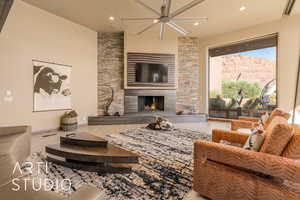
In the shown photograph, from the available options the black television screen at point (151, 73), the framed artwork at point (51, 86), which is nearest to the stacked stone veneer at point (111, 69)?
the black television screen at point (151, 73)

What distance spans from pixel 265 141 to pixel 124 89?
472 centimetres

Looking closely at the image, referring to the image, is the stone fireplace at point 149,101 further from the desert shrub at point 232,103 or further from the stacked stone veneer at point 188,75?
the desert shrub at point 232,103

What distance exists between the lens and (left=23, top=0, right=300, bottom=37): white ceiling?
3613 millimetres

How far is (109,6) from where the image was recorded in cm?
377

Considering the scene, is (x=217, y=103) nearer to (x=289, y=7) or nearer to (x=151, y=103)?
(x=151, y=103)

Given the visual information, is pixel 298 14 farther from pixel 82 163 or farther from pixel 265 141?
pixel 82 163

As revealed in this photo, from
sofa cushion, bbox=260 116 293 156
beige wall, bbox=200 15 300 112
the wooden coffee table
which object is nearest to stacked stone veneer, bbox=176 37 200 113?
beige wall, bbox=200 15 300 112

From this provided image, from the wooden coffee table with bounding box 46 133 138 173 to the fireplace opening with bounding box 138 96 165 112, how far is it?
3855 mm

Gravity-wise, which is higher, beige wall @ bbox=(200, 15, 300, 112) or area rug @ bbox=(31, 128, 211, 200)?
beige wall @ bbox=(200, 15, 300, 112)

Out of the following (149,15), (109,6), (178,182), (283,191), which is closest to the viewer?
(283,191)

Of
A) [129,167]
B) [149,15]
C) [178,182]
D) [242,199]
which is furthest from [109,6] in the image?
[242,199]

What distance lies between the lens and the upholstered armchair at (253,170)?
1042 millimetres

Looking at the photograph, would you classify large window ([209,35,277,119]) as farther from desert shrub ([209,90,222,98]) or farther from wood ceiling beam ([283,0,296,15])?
wood ceiling beam ([283,0,296,15])

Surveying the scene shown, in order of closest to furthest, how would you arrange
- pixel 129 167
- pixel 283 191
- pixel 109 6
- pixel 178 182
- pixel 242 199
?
pixel 283 191
pixel 242 199
pixel 178 182
pixel 129 167
pixel 109 6
